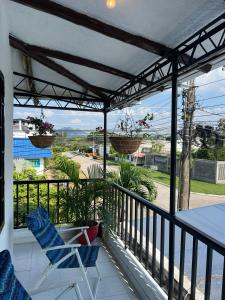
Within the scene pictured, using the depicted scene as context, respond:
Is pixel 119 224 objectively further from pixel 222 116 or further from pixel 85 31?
pixel 222 116

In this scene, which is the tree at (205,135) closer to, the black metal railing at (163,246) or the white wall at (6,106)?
the black metal railing at (163,246)

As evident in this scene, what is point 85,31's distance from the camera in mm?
2215

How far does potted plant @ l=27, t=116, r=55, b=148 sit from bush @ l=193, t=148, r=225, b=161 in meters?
6.12

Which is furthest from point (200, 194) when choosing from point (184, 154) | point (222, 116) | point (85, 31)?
point (85, 31)

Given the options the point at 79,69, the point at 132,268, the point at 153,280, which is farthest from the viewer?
the point at 79,69

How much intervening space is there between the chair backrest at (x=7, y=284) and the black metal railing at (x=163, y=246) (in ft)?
3.88

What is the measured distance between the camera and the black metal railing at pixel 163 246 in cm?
192

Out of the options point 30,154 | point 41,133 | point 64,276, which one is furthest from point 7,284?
point 30,154

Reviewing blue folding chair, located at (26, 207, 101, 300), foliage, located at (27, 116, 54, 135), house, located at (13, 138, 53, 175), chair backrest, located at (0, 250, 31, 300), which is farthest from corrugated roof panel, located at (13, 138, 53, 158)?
chair backrest, located at (0, 250, 31, 300)

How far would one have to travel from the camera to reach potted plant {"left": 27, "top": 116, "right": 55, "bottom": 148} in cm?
402

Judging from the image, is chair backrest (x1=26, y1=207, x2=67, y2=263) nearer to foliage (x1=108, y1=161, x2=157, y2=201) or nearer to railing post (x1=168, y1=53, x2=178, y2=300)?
railing post (x1=168, y1=53, x2=178, y2=300)

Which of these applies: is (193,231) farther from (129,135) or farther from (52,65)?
(52,65)

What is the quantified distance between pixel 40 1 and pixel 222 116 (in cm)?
543

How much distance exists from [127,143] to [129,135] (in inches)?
11.7
